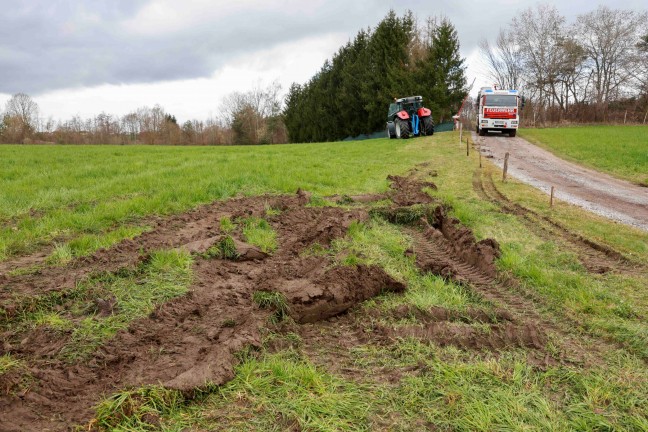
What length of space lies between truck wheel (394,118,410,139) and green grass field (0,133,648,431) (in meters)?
19.2

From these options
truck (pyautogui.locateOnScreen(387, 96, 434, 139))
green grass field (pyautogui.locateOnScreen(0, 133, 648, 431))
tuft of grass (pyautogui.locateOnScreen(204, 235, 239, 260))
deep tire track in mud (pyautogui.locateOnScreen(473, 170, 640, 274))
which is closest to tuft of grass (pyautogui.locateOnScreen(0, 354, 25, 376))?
green grass field (pyautogui.locateOnScreen(0, 133, 648, 431))

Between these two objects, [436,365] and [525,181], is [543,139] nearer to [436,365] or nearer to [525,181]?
[525,181]

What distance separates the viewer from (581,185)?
1285 centimetres

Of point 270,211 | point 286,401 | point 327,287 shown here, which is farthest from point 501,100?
point 286,401

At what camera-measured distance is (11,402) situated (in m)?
2.59

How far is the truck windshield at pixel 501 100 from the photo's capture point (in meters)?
26.3

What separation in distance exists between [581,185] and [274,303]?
1225 cm

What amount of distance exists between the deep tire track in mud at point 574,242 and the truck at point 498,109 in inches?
724

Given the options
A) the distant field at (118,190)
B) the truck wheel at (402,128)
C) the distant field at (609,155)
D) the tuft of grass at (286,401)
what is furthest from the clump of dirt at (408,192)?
the truck wheel at (402,128)

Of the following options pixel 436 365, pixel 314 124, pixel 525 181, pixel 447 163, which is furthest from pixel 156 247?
pixel 314 124

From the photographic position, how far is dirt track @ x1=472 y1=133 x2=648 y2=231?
30.7 feet

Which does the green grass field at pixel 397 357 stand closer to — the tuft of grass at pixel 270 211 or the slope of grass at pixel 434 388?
the slope of grass at pixel 434 388

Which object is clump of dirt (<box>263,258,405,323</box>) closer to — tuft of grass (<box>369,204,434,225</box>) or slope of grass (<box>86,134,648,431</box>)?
slope of grass (<box>86,134,648,431</box>)

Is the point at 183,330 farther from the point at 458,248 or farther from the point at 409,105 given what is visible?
the point at 409,105
